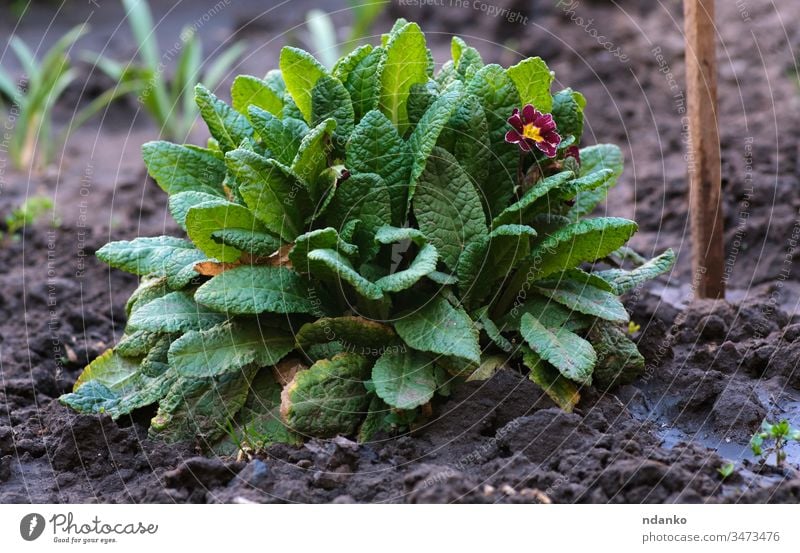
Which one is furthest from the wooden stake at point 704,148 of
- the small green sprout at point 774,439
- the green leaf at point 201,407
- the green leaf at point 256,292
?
the green leaf at point 201,407

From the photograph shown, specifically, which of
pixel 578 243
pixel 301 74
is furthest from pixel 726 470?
pixel 301 74

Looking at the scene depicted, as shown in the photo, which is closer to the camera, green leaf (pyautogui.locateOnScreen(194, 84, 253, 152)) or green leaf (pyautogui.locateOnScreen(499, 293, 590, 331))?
green leaf (pyautogui.locateOnScreen(499, 293, 590, 331))

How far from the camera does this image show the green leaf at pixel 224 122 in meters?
3.47

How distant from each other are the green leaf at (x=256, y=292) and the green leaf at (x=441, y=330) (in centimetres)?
36

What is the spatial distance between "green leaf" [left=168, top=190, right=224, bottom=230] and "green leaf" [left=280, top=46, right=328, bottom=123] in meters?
0.47

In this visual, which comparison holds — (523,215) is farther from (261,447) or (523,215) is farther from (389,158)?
(261,447)

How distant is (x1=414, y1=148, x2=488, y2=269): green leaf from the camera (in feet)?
10.7

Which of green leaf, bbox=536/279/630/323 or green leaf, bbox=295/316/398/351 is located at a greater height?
green leaf, bbox=536/279/630/323

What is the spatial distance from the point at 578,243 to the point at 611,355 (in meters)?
0.46

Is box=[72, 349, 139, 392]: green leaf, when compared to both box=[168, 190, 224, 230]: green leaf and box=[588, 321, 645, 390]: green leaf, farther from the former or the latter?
box=[588, 321, 645, 390]: green leaf

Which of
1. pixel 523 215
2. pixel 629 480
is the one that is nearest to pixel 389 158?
pixel 523 215

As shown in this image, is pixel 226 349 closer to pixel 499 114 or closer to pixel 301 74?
pixel 301 74

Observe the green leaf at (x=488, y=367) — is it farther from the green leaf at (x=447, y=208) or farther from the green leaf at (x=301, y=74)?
the green leaf at (x=301, y=74)


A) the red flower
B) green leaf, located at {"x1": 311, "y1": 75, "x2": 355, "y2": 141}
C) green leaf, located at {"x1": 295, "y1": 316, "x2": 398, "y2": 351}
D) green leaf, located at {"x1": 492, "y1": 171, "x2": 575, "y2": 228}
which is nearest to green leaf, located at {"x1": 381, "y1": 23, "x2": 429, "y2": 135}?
green leaf, located at {"x1": 311, "y1": 75, "x2": 355, "y2": 141}
